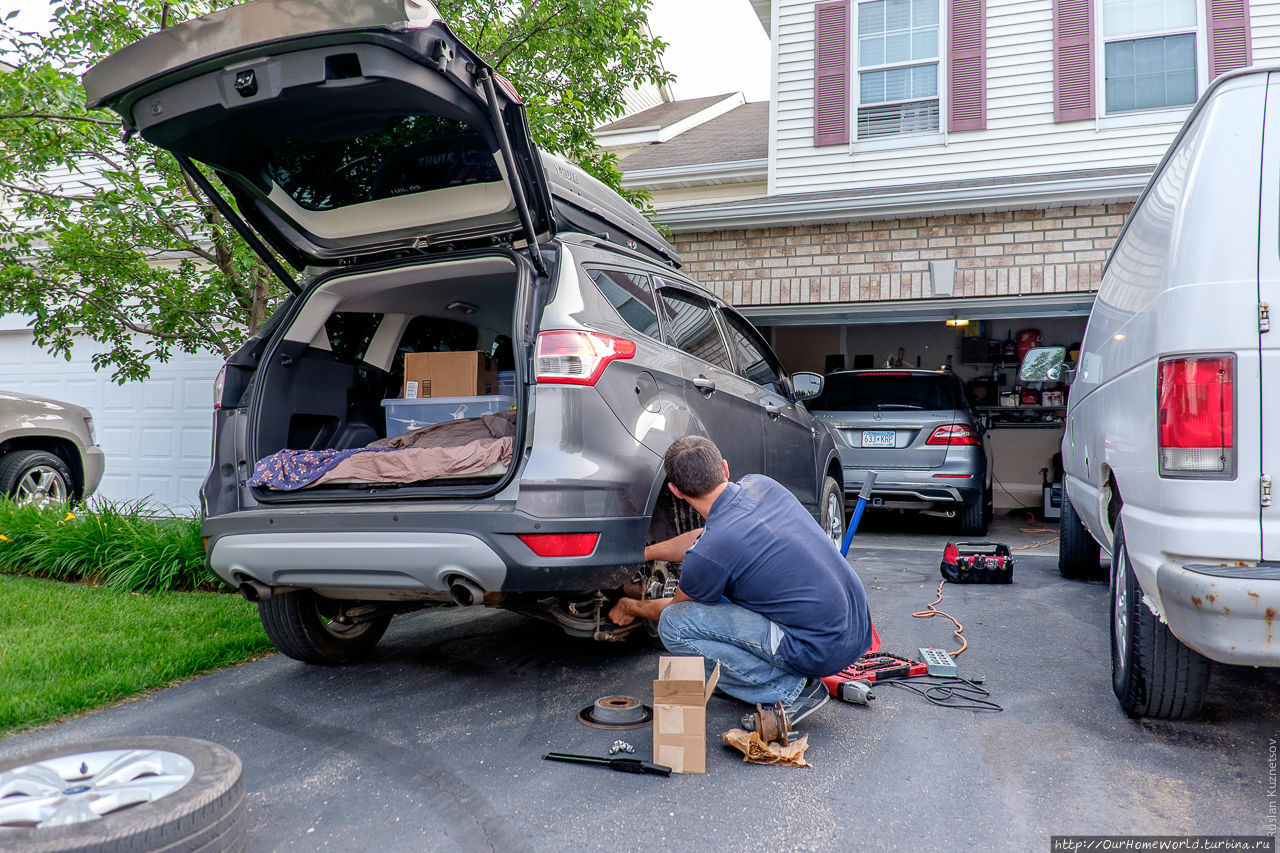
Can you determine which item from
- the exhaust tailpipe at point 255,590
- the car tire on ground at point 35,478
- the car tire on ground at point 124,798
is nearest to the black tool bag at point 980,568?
the exhaust tailpipe at point 255,590

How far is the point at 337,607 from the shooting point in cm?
376

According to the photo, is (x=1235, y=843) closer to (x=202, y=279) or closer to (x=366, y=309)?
(x=366, y=309)

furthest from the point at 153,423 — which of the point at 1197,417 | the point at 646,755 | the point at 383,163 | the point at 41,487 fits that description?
the point at 1197,417

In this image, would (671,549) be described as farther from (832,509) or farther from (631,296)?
(832,509)

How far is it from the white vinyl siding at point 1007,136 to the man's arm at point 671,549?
25.8 feet

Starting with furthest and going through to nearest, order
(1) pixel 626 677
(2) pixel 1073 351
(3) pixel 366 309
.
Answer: (2) pixel 1073 351, (3) pixel 366 309, (1) pixel 626 677

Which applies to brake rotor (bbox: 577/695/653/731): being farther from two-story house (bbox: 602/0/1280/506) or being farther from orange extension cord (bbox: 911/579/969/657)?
two-story house (bbox: 602/0/1280/506)

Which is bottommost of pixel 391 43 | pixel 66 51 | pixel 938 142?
pixel 391 43

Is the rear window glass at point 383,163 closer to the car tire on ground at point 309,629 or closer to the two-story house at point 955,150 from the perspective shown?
the car tire on ground at point 309,629

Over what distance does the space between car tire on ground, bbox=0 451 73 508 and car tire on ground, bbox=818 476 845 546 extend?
6216 mm

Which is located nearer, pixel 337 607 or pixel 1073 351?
pixel 337 607

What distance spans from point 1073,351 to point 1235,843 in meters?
11.1

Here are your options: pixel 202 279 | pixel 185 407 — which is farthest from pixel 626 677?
pixel 185 407

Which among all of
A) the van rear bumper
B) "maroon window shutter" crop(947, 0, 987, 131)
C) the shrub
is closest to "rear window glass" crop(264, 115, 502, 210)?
the van rear bumper
